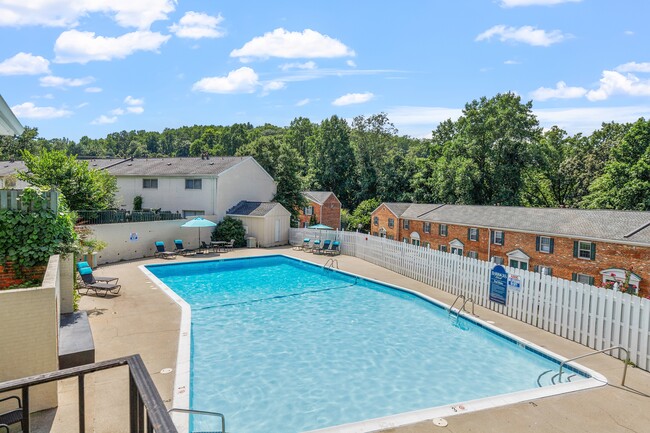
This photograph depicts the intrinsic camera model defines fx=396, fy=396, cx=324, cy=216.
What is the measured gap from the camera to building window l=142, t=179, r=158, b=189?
31797 mm

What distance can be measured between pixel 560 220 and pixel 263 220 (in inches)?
783

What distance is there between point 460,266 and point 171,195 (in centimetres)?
2374

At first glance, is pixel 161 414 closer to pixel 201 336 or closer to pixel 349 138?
pixel 201 336

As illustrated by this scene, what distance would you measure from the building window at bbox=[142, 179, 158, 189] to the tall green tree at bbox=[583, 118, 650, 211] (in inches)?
1502

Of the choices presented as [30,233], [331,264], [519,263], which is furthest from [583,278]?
[30,233]

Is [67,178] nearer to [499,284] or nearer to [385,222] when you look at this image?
[499,284]

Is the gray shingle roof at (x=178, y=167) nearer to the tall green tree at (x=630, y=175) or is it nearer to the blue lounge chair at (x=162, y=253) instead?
the blue lounge chair at (x=162, y=253)

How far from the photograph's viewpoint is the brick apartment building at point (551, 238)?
69.3ft

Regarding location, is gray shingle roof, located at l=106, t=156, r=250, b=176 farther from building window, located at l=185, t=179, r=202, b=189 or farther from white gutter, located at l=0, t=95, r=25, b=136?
white gutter, located at l=0, t=95, r=25, b=136

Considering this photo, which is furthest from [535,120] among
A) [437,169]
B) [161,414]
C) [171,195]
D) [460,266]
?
[161,414]

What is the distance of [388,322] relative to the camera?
13.4 m

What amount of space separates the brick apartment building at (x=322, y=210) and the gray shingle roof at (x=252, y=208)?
54.2 feet

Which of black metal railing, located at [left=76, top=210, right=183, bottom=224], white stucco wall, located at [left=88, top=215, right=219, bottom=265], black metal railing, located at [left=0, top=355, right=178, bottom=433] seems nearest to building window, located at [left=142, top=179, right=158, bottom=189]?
white stucco wall, located at [left=88, top=215, right=219, bottom=265]

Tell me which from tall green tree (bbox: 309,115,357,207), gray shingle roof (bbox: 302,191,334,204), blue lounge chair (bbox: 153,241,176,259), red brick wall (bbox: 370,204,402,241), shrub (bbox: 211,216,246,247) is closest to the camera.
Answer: blue lounge chair (bbox: 153,241,176,259)
